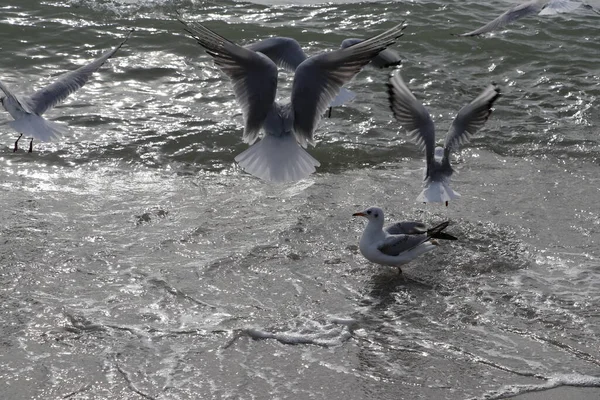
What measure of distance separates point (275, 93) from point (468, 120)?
1.58 metres

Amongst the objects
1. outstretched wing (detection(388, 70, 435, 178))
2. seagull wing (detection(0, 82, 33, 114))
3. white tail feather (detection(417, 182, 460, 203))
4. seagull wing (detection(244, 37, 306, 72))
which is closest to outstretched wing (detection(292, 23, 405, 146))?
outstretched wing (detection(388, 70, 435, 178))

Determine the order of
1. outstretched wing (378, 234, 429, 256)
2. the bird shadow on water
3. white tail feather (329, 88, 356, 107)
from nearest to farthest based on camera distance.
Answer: the bird shadow on water → outstretched wing (378, 234, 429, 256) → white tail feather (329, 88, 356, 107)

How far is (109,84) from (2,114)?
1.59m

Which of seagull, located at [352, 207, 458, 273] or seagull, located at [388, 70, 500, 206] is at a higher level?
seagull, located at [388, 70, 500, 206]

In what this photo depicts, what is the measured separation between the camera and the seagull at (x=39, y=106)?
7.41 metres

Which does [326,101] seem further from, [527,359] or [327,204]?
[527,359]

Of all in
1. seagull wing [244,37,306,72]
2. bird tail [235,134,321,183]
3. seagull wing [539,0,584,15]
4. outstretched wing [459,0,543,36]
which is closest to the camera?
bird tail [235,134,321,183]

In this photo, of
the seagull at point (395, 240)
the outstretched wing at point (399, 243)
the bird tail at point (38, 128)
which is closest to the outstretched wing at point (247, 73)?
the seagull at point (395, 240)

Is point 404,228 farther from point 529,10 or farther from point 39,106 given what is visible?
point 529,10

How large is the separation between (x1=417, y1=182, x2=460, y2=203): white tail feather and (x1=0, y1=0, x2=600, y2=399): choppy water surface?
11.4 inches

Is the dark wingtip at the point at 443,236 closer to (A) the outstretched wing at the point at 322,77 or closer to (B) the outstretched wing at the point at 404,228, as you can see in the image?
(B) the outstretched wing at the point at 404,228

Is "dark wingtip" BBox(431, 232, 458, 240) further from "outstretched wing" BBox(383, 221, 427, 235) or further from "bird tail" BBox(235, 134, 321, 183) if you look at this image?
"bird tail" BBox(235, 134, 321, 183)

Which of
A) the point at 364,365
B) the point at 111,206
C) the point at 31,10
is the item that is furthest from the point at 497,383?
the point at 31,10

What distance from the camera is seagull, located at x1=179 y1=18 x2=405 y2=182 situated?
6172 mm
